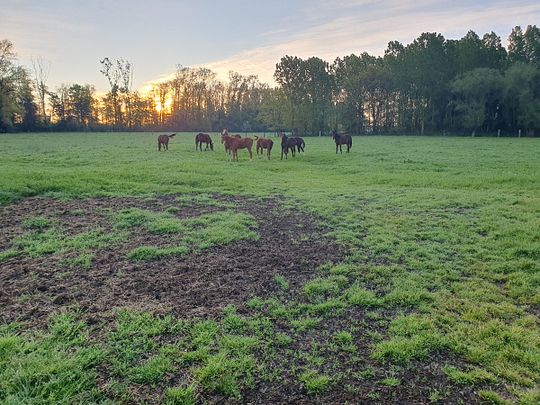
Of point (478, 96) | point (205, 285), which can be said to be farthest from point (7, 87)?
point (478, 96)

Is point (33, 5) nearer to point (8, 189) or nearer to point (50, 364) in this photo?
point (8, 189)

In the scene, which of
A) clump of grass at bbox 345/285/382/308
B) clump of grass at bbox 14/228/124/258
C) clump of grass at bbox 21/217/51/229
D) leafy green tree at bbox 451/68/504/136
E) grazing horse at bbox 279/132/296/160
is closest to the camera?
clump of grass at bbox 345/285/382/308

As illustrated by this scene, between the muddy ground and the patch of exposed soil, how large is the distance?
13 millimetres

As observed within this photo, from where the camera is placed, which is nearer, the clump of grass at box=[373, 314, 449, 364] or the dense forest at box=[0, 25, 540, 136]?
the clump of grass at box=[373, 314, 449, 364]

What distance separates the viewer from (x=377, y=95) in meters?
63.3

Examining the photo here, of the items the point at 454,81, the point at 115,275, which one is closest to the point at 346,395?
the point at 115,275

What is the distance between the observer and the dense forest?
5125cm

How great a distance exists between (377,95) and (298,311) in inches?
2562

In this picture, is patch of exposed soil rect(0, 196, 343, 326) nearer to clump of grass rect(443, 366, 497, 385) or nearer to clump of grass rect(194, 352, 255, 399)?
clump of grass rect(194, 352, 255, 399)

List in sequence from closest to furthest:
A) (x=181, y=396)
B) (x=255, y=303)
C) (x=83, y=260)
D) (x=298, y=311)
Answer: (x=181, y=396)
(x=298, y=311)
(x=255, y=303)
(x=83, y=260)

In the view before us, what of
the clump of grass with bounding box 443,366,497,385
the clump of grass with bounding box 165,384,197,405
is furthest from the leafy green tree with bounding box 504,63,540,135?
the clump of grass with bounding box 165,384,197,405

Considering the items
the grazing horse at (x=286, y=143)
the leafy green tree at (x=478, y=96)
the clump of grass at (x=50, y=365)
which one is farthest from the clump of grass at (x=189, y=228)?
the leafy green tree at (x=478, y=96)

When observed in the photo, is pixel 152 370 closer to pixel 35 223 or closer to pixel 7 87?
pixel 35 223

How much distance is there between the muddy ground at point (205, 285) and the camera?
319 cm
